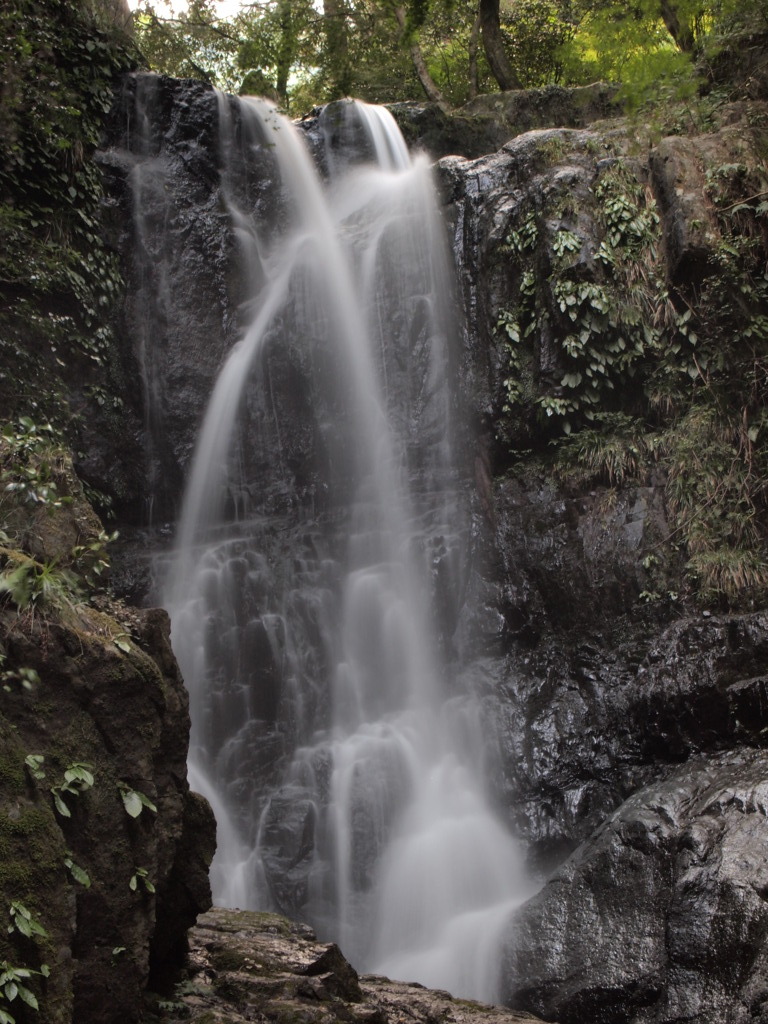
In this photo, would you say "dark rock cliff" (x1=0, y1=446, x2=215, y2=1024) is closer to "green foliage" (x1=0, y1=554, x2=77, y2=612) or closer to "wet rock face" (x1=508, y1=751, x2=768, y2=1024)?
"green foliage" (x1=0, y1=554, x2=77, y2=612)

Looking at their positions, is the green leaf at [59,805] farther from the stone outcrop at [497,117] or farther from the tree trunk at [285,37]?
the tree trunk at [285,37]

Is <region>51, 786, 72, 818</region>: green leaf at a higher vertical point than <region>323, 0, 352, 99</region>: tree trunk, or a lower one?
lower

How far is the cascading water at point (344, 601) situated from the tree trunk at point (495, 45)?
4.96 metres

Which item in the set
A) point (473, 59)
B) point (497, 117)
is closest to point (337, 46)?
point (473, 59)

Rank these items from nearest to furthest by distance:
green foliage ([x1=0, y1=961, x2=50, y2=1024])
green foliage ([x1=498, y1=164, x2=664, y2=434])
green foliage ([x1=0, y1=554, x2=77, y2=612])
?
green foliage ([x1=0, y1=961, x2=50, y2=1024]), green foliage ([x1=0, y1=554, x2=77, y2=612]), green foliage ([x1=498, y1=164, x2=664, y2=434])

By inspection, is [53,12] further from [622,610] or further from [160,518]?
[622,610]

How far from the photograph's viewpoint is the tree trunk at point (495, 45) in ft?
56.2

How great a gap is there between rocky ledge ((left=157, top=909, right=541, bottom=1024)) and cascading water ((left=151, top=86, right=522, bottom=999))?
1253mm

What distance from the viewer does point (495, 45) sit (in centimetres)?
1734

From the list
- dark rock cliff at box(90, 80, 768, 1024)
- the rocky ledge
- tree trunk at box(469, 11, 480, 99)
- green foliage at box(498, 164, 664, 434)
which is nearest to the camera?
the rocky ledge

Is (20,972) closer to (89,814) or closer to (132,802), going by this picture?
(89,814)

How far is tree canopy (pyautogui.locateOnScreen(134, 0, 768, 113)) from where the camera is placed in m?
16.8

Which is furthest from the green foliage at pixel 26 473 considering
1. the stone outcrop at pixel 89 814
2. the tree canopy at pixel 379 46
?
the tree canopy at pixel 379 46

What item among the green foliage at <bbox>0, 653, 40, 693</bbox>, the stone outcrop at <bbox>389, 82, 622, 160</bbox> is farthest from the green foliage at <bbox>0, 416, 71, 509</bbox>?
the stone outcrop at <bbox>389, 82, 622, 160</bbox>
